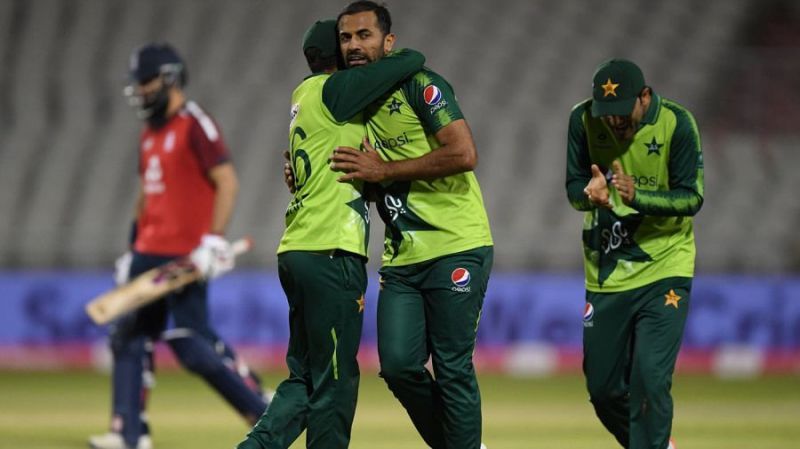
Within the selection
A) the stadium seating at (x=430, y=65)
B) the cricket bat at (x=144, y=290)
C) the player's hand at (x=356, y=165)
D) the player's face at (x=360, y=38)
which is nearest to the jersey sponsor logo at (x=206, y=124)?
the cricket bat at (x=144, y=290)

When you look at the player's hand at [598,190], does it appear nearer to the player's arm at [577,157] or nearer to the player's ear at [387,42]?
the player's arm at [577,157]

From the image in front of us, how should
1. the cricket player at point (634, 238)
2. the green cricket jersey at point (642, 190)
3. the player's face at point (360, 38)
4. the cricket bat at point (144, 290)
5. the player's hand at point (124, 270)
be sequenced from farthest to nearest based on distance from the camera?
the player's hand at point (124, 270) → the cricket bat at point (144, 290) → the green cricket jersey at point (642, 190) → the cricket player at point (634, 238) → the player's face at point (360, 38)

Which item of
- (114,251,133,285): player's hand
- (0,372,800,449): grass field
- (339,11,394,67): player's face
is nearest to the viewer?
(339,11,394,67): player's face

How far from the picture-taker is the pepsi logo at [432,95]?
5.88 meters

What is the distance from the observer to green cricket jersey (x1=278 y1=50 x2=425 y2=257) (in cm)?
575

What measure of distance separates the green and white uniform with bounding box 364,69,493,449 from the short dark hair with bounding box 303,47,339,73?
0.28 meters

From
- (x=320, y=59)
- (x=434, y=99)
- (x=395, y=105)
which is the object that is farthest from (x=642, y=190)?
(x=320, y=59)

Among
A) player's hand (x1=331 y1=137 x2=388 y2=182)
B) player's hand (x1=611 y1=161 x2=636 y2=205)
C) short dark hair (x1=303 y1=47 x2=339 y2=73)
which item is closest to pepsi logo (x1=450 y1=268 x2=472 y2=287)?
player's hand (x1=331 y1=137 x2=388 y2=182)

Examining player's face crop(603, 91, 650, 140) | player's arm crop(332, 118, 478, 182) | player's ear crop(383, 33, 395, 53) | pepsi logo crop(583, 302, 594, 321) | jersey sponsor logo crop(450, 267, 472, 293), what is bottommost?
pepsi logo crop(583, 302, 594, 321)

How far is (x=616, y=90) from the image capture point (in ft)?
20.5

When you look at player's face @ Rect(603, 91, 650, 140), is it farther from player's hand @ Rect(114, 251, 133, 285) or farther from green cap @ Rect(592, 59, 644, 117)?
player's hand @ Rect(114, 251, 133, 285)

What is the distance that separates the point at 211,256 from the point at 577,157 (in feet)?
8.07

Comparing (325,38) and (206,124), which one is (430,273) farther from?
(206,124)

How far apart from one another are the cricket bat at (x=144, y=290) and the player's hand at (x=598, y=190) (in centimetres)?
281
